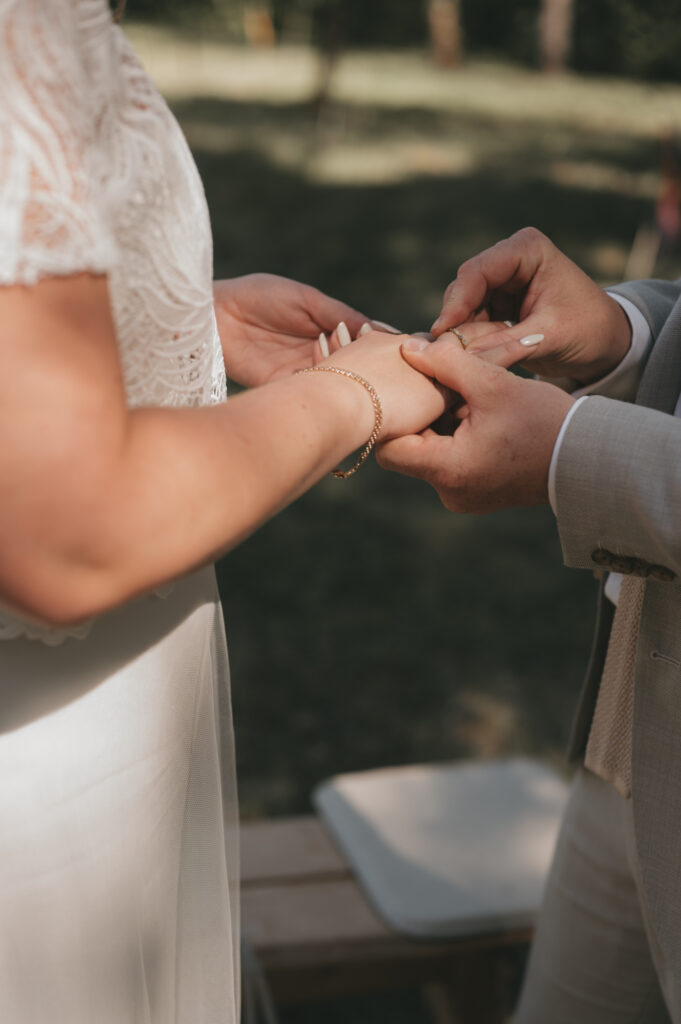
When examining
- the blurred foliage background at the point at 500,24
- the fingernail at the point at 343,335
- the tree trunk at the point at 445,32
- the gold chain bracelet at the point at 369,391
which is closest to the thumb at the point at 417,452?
the gold chain bracelet at the point at 369,391

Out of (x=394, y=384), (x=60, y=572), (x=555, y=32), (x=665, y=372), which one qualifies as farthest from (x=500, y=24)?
(x=60, y=572)

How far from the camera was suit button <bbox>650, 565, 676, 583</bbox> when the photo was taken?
1.48m

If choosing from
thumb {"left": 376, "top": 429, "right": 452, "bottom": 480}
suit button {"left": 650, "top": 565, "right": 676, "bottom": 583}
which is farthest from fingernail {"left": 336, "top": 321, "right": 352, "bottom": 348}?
suit button {"left": 650, "top": 565, "right": 676, "bottom": 583}

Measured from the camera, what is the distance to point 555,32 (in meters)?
15.6

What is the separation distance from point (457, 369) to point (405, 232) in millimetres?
7371

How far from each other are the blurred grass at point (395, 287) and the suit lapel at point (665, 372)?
A: 1.93 m

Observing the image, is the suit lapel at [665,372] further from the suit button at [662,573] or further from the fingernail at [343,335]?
the fingernail at [343,335]

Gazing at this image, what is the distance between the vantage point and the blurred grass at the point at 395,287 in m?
3.69

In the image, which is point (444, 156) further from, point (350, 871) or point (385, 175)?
point (350, 871)

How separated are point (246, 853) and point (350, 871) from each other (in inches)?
10.4

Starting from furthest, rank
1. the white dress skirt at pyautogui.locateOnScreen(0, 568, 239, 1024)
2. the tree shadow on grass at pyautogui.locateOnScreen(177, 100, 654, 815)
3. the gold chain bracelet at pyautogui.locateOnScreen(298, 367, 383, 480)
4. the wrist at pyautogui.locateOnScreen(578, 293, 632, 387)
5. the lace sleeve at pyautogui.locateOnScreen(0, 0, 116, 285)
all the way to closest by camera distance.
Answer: the tree shadow on grass at pyautogui.locateOnScreen(177, 100, 654, 815) < the wrist at pyautogui.locateOnScreen(578, 293, 632, 387) < the gold chain bracelet at pyautogui.locateOnScreen(298, 367, 383, 480) < the white dress skirt at pyautogui.locateOnScreen(0, 568, 239, 1024) < the lace sleeve at pyautogui.locateOnScreen(0, 0, 116, 285)

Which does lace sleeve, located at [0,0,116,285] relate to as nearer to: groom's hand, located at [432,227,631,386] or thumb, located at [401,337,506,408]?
thumb, located at [401,337,506,408]

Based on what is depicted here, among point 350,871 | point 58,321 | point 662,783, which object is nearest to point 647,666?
point 662,783

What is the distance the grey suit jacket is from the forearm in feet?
1.56
